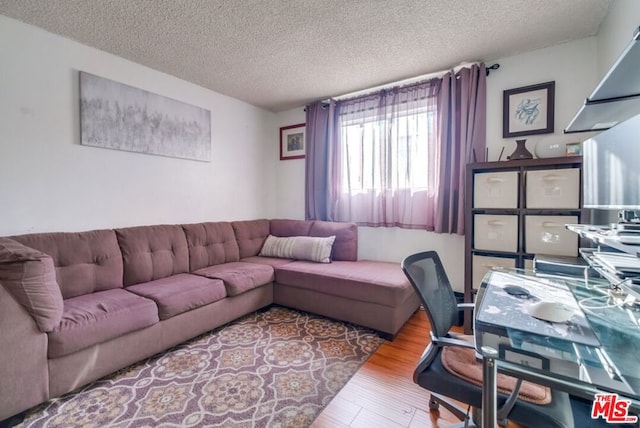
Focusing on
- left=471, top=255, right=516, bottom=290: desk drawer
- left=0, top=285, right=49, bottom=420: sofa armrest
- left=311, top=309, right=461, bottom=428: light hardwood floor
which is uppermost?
left=471, top=255, right=516, bottom=290: desk drawer

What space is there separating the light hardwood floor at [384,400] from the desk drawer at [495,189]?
134 centimetres

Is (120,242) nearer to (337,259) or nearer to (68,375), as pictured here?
(68,375)

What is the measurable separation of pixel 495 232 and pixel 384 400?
1.62m

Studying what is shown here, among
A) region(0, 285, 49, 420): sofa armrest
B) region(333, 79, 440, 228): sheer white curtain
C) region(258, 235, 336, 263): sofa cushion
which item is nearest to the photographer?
region(0, 285, 49, 420): sofa armrest

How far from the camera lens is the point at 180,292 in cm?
215

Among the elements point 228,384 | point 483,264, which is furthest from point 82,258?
point 483,264

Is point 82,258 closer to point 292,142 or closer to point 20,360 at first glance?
point 20,360

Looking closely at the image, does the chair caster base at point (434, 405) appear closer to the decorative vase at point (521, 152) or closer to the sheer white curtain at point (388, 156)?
the sheer white curtain at point (388, 156)

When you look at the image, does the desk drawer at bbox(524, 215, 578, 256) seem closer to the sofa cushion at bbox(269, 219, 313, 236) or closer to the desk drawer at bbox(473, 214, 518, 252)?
the desk drawer at bbox(473, 214, 518, 252)

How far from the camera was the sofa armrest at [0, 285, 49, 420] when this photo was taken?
54.2 inches

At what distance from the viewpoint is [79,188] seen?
2377 mm

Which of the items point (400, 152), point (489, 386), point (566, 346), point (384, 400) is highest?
point (400, 152)

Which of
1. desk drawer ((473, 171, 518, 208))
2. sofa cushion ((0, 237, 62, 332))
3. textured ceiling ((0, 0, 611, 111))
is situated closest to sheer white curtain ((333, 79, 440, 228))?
textured ceiling ((0, 0, 611, 111))

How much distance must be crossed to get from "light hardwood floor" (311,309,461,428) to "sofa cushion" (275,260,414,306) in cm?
44
